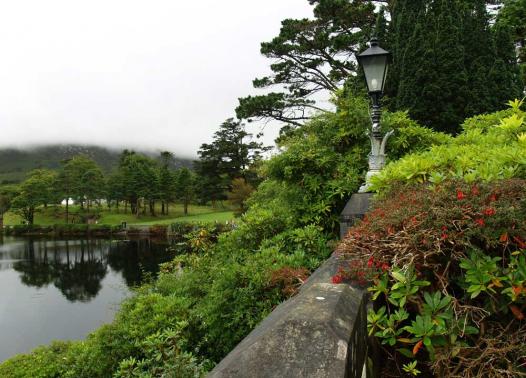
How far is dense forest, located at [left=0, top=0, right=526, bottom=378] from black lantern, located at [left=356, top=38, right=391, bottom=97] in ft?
1.66

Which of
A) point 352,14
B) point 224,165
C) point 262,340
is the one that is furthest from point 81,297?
point 224,165

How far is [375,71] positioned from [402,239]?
3.36 metres

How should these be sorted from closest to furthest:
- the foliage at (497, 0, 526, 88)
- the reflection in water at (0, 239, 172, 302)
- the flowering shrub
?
1. the flowering shrub
2. the foliage at (497, 0, 526, 88)
3. the reflection in water at (0, 239, 172, 302)

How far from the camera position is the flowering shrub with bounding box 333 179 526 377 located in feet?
5.25

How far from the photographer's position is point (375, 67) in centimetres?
479

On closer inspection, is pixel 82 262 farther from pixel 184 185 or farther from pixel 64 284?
pixel 184 185

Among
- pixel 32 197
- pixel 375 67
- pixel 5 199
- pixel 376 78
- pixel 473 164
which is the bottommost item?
pixel 5 199

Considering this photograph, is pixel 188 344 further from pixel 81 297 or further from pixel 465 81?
pixel 81 297

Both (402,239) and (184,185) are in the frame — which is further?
(184,185)

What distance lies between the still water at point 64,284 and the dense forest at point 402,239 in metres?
3.44

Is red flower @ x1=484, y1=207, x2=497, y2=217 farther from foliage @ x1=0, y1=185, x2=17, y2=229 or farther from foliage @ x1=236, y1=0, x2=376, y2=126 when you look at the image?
foliage @ x1=0, y1=185, x2=17, y2=229

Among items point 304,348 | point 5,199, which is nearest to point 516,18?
point 304,348

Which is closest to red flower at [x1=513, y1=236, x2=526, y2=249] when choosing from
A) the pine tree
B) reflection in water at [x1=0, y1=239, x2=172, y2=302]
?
the pine tree

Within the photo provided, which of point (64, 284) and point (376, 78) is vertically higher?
point (376, 78)
